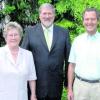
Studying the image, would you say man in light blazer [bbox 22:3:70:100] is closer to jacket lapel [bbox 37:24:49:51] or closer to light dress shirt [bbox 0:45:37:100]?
jacket lapel [bbox 37:24:49:51]

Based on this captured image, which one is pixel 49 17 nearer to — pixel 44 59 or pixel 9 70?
pixel 44 59

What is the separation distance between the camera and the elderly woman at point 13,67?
4.57 metres

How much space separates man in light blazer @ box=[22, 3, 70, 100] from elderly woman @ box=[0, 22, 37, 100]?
16.5 inches

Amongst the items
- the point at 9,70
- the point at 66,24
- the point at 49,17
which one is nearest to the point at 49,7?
the point at 49,17

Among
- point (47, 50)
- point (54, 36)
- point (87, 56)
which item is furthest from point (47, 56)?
point (87, 56)

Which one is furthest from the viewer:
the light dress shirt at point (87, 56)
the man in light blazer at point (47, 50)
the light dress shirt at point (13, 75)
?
the man in light blazer at point (47, 50)

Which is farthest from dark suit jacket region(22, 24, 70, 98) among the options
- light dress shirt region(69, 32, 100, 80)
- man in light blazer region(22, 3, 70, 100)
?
light dress shirt region(69, 32, 100, 80)

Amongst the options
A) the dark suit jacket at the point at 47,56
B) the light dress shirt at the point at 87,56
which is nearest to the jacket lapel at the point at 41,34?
the dark suit jacket at the point at 47,56

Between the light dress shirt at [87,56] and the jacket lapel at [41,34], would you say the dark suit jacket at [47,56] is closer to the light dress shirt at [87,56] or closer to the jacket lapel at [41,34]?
the jacket lapel at [41,34]

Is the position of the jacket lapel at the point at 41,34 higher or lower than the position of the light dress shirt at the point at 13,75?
higher

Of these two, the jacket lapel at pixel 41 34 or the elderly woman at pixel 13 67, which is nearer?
the elderly woman at pixel 13 67

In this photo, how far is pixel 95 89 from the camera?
4.85m

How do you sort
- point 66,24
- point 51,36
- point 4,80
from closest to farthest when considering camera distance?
point 4,80, point 51,36, point 66,24

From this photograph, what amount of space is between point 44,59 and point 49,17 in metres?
0.50
